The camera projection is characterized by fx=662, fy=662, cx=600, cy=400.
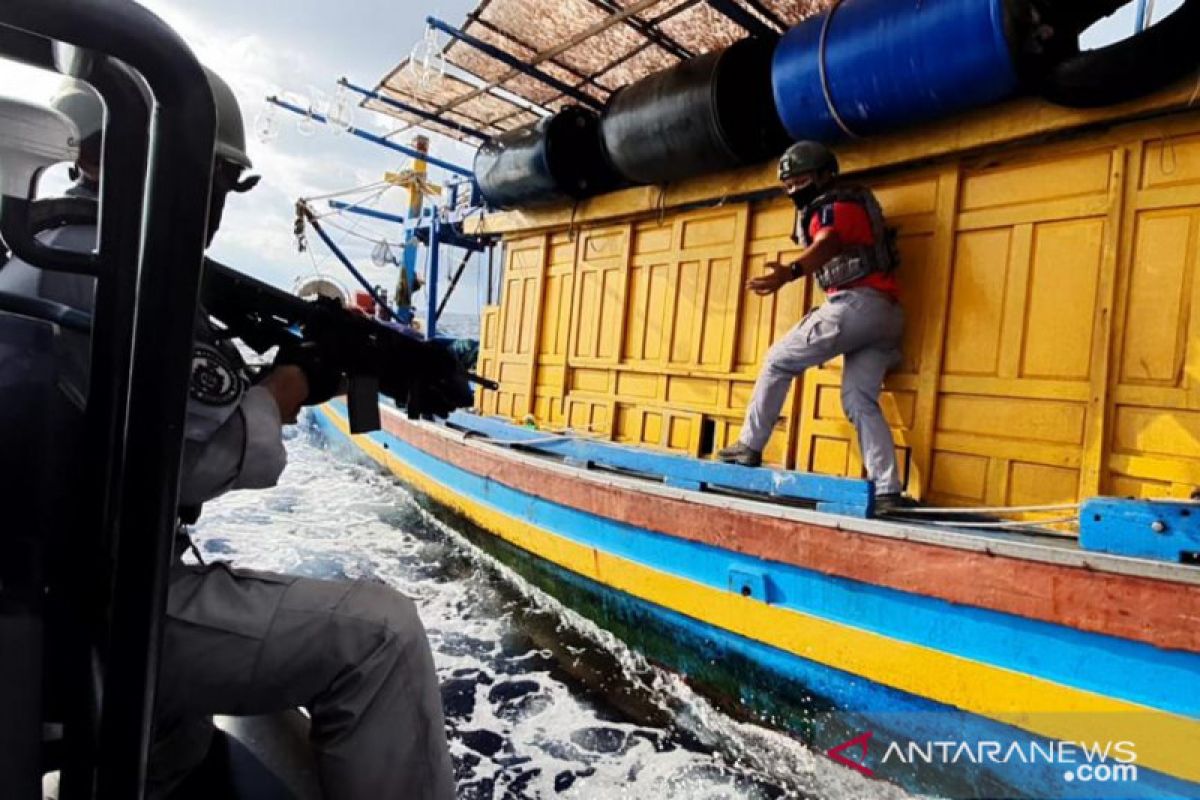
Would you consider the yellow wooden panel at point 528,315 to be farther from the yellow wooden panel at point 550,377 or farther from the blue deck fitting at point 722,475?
the blue deck fitting at point 722,475

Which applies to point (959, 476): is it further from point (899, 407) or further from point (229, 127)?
point (229, 127)

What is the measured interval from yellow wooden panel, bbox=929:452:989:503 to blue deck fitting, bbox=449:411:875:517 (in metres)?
0.74

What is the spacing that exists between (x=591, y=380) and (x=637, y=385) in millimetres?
581

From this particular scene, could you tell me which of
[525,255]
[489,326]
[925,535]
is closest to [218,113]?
[925,535]

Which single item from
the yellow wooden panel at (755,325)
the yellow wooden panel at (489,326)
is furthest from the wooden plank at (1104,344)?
the yellow wooden panel at (489,326)

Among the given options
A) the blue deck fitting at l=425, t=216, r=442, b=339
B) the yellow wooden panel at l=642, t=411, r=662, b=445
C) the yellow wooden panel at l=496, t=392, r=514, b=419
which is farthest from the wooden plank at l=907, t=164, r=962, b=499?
the blue deck fitting at l=425, t=216, r=442, b=339

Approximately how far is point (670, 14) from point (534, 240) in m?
2.50

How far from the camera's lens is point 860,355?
3.63 metres

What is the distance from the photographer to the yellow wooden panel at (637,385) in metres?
5.34

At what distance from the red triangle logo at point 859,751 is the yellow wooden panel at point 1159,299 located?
2.03 metres

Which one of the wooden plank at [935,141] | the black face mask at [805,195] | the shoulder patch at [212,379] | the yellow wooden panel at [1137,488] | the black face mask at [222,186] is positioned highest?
the wooden plank at [935,141]

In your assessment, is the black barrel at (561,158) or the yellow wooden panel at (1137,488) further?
Result: the black barrel at (561,158)

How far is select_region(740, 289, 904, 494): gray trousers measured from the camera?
11.3 feet

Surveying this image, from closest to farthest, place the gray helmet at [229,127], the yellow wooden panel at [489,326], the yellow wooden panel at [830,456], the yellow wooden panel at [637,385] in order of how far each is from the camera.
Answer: the gray helmet at [229,127] < the yellow wooden panel at [830,456] < the yellow wooden panel at [637,385] < the yellow wooden panel at [489,326]
